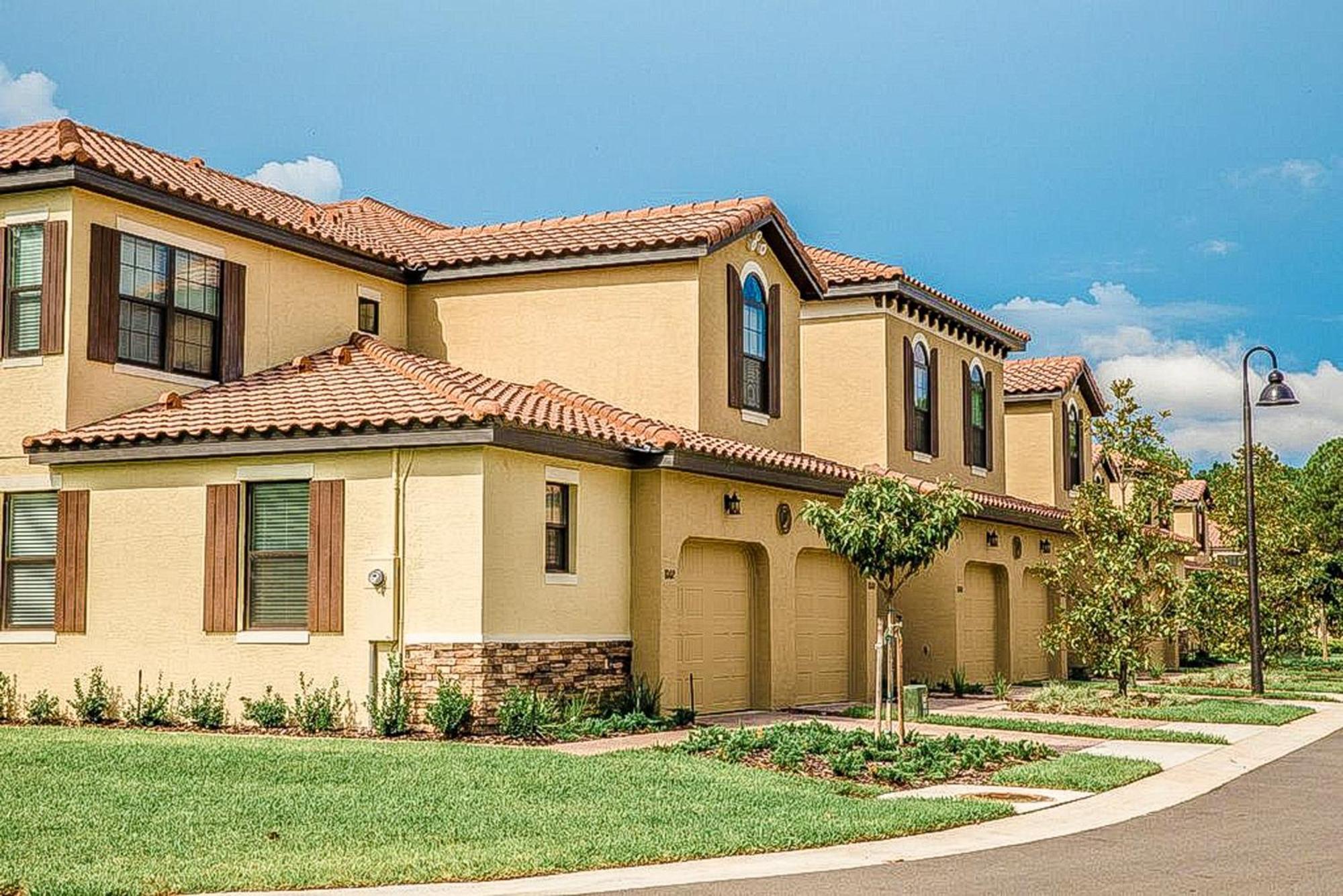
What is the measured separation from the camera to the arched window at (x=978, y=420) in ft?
106

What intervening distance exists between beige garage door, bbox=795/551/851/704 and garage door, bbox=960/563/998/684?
3978 millimetres

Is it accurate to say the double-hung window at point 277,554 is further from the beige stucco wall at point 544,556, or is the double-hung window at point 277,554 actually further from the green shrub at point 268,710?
the beige stucco wall at point 544,556

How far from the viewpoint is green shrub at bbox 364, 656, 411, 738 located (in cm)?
1745

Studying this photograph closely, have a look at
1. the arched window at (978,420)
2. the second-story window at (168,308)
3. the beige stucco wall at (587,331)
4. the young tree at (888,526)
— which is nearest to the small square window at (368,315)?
the beige stucco wall at (587,331)

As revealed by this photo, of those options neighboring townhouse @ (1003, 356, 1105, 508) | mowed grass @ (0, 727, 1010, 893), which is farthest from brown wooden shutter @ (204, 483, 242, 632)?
neighboring townhouse @ (1003, 356, 1105, 508)

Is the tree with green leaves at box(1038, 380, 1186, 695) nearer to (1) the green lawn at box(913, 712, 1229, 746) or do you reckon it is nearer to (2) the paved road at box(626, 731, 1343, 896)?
(1) the green lawn at box(913, 712, 1229, 746)

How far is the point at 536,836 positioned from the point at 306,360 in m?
12.4

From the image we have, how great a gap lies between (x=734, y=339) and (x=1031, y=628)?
38.1 ft

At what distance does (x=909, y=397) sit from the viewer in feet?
95.4

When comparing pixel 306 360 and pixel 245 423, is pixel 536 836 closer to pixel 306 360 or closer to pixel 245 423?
pixel 245 423

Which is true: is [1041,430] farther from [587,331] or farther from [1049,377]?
[587,331]

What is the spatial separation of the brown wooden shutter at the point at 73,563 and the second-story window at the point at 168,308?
2.02 meters

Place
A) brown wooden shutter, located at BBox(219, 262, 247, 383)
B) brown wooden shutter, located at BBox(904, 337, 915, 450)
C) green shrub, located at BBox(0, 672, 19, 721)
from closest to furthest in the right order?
1. green shrub, located at BBox(0, 672, 19, 721)
2. brown wooden shutter, located at BBox(219, 262, 247, 383)
3. brown wooden shutter, located at BBox(904, 337, 915, 450)

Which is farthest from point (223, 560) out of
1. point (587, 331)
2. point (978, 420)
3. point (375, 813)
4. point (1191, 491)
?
point (1191, 491)
